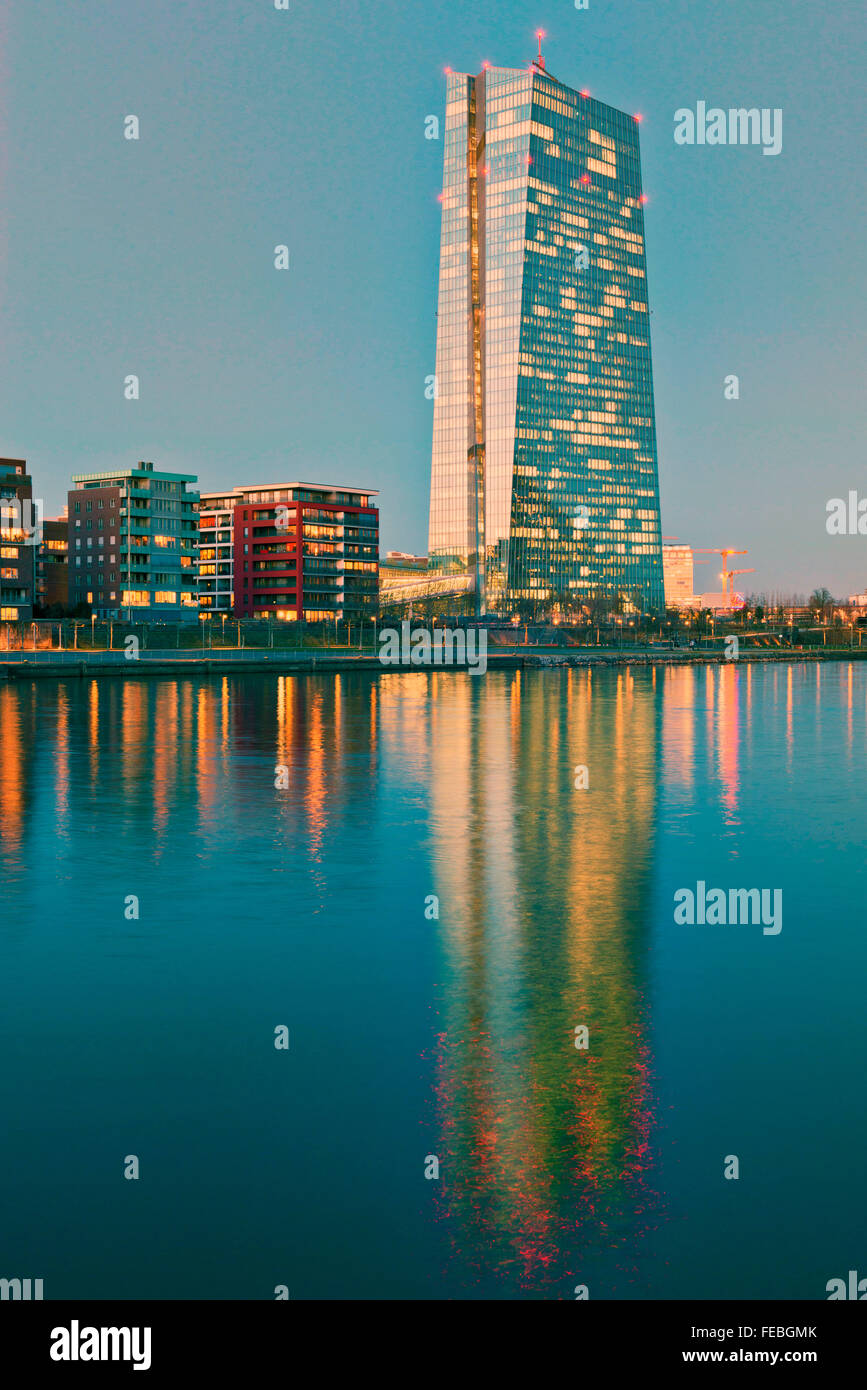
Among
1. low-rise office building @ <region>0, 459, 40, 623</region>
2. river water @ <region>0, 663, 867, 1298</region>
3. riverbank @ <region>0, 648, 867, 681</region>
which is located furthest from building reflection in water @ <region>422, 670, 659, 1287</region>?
low-rise office building @ <region>0, 459, 40, 623</region>

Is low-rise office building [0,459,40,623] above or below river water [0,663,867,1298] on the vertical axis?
above

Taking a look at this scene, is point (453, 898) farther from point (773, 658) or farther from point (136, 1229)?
point (773, 658)

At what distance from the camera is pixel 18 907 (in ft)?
50.7

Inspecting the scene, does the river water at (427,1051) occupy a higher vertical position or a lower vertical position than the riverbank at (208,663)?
lower

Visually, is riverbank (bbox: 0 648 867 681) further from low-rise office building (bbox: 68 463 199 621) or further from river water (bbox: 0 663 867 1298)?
river water (bbox: 0 663 867 1298)

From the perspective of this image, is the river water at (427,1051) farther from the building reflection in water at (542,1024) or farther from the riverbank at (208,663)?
the riverbank at (208,663)

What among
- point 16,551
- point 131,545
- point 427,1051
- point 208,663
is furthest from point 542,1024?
point 131,545

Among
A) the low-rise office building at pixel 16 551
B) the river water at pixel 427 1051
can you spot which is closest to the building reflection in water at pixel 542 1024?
the river water at pixel 427 1051

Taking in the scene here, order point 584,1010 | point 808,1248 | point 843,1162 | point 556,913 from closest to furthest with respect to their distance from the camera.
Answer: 1. point 808,1248
2. point 843,1162
3. point 584,1010
4. point 556,913
